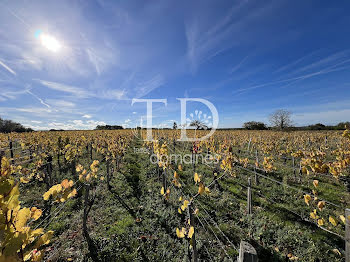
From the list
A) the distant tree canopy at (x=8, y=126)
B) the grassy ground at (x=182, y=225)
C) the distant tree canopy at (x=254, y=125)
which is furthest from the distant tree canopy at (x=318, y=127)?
the distant tree canopy at (x=8, y=126)

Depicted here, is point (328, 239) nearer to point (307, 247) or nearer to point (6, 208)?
point (307, 247)

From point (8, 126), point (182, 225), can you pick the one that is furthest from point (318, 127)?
point (8, 126)

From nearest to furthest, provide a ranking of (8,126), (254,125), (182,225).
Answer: (182,225) → (8,126) → (254,125)

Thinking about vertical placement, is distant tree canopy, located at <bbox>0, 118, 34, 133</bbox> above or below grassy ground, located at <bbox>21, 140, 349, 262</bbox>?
above

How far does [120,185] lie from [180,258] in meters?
4.12

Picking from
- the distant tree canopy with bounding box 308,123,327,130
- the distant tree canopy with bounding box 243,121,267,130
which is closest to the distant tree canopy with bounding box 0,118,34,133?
the distant tree canopy with bounding box 243,121,267,130

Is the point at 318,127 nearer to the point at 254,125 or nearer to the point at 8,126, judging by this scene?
the point at 254,125

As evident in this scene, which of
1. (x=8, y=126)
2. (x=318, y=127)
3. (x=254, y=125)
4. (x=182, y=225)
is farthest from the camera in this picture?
(x=254, y=125)

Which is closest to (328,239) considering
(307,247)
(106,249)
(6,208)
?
(307,247)

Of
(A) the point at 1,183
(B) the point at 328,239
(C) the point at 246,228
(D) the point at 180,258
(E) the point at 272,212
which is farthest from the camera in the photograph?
(E) the point at 272,212

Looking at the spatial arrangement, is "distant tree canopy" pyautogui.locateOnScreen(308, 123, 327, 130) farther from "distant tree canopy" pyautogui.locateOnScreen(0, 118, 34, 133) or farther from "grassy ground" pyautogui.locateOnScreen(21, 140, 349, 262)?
A: "distant tree canopy" pyautogui.locateOnScreen(0, 118, 34, 133)

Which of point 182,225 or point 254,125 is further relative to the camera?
point 254,125

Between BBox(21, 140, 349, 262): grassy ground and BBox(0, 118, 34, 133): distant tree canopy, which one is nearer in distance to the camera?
BBox(21, 140, 349, 262): grassy ground

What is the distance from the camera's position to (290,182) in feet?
22.1
